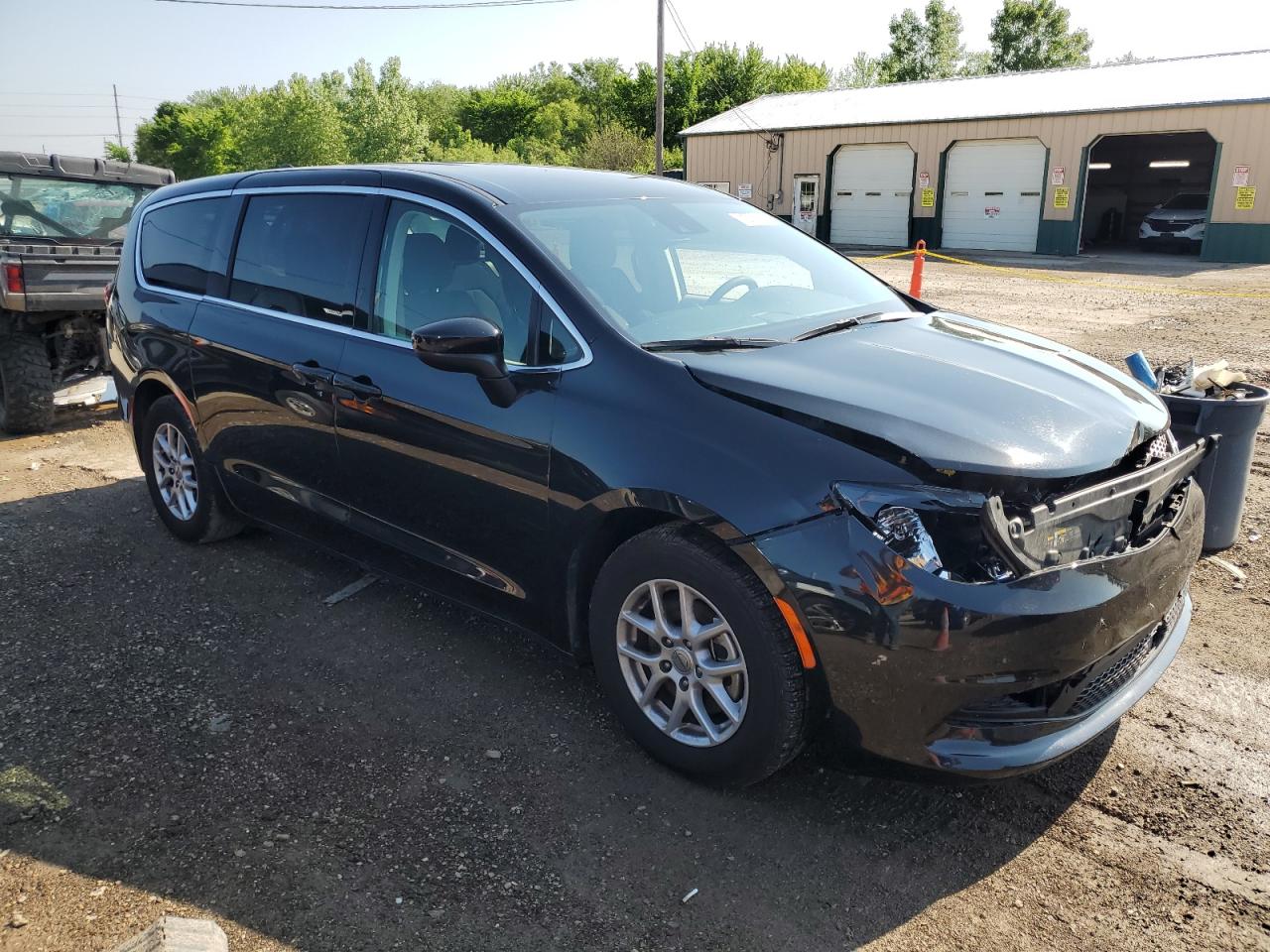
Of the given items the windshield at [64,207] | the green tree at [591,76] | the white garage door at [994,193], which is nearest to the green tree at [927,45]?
the green tree at [591,76]

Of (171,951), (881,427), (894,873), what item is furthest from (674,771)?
(171,951)

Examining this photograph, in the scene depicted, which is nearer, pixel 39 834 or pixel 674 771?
pixel 39 834

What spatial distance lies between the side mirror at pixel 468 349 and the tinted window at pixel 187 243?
2.01 meters

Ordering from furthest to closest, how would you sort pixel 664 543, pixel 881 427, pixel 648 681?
1. pixel 648 681
2. pixel 664 543
3. pixel 881 427

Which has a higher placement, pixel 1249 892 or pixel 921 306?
pixel 921 306

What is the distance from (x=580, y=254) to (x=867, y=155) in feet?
97.7

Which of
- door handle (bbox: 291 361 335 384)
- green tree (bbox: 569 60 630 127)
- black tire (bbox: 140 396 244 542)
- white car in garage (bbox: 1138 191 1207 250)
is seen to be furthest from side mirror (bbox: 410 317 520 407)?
green tree (bbox: 569 60 630 127)

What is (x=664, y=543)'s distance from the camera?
2.88 m

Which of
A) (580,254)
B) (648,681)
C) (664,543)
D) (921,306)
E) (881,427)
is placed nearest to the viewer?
(881,427)

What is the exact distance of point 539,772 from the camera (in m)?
3.19

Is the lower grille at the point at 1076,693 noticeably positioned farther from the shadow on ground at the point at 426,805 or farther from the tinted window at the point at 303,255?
the tinted window at the point at 303,255

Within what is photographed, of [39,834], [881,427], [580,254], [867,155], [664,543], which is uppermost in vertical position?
[867,155]

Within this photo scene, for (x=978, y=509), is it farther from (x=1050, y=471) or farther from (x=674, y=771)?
(x=674, y=771)

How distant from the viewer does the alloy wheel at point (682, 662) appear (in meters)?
2.86
